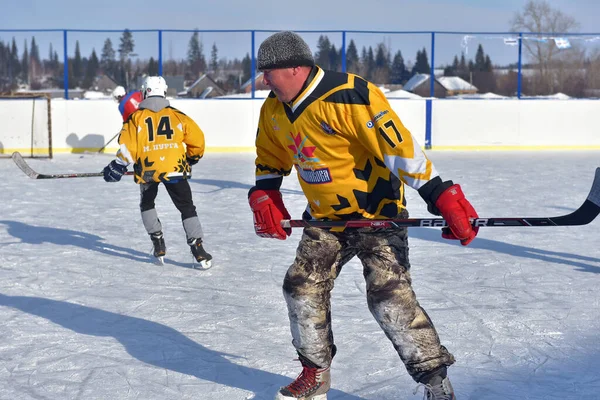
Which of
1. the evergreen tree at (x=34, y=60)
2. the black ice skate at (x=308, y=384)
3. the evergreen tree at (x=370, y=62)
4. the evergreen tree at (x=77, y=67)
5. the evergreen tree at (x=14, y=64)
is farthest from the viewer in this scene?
the evergreen tree at (x=370, y=62)

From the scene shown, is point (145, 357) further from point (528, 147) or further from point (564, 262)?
point (528, 147)

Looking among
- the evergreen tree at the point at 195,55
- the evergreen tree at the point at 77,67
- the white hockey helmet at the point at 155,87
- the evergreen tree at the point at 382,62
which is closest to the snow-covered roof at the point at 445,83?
the evergreen tree at the point at 382,62

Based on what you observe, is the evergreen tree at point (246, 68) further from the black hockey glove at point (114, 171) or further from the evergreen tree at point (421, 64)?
the black hockey glove at point (114, 171)

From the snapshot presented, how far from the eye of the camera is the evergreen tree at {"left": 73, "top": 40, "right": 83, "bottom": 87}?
12.7m

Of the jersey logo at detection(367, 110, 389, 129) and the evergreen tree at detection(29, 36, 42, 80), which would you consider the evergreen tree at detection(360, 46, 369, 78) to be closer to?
the evergreen tree at detection(29, 36, 42, 80)

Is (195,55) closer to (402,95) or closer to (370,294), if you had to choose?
(402,95)

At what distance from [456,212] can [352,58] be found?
1162cm

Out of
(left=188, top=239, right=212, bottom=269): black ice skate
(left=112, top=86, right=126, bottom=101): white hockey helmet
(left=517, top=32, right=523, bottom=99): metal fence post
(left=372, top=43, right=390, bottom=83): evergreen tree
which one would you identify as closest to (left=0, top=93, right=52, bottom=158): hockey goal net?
(left=112, top=86, right=126, bottom=101): white hockey helmet

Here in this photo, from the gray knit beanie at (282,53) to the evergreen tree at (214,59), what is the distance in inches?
429

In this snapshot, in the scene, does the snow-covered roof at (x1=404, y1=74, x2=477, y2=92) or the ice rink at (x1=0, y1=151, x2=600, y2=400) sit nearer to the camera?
the ice rink at (x1=0, y1=151, x2=600, y2=400)

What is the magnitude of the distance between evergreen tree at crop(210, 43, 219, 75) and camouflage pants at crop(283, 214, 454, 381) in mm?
10861

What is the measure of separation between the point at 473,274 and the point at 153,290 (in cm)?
182

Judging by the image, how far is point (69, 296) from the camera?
13.5 feet

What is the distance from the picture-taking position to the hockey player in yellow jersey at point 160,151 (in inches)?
181
